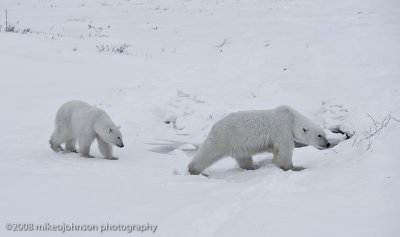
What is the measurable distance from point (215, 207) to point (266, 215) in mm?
709

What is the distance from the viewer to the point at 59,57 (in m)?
15.2

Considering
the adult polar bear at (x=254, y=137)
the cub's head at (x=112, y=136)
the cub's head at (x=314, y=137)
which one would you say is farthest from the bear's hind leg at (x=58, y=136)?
the cub's head at (x=314, y=137)

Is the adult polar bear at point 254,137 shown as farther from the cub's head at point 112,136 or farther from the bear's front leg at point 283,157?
the cub's head at point 112,136

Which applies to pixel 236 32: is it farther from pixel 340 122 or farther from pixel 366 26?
pixel 340 122

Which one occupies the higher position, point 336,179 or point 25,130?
point 336,179

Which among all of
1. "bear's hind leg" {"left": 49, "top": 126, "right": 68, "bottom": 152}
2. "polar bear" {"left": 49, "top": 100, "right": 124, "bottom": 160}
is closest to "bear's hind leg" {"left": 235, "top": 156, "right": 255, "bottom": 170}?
"polar bear" {"left": 49, "top": 100, "right": 124, "bottom": 160}

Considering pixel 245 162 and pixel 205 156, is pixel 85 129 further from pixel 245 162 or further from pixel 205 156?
pixel 245 162

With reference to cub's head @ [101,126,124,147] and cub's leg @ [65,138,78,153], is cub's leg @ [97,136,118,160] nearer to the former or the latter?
cub's head @ [101,126,124,147]

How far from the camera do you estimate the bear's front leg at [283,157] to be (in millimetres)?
7211

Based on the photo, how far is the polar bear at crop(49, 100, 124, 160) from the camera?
8.70m

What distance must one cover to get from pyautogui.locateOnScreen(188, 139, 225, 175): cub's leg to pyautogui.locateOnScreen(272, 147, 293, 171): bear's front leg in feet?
2.90

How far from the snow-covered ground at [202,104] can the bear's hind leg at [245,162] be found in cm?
12

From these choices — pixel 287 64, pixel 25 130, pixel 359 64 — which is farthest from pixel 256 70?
pixel 25 130

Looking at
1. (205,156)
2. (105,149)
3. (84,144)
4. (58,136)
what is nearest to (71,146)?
(58,136)
